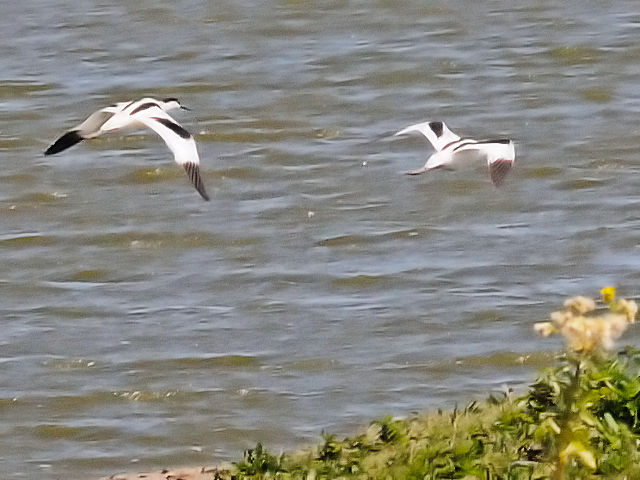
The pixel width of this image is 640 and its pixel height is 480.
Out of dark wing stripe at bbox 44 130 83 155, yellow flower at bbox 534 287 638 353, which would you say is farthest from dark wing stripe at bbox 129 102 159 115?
yellow flower at bbox 534 287 638 353

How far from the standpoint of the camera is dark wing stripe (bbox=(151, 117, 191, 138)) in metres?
6.76

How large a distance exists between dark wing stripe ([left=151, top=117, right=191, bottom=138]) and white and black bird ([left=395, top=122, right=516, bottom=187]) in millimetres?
947

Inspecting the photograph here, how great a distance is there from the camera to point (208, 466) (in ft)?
20.8

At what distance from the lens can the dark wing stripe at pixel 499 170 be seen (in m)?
6.80

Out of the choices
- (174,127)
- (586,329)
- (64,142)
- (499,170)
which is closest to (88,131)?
(64,142)

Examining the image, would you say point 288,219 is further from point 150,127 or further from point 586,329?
point 586,329

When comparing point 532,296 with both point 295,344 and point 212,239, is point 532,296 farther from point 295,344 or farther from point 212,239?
point 212,239

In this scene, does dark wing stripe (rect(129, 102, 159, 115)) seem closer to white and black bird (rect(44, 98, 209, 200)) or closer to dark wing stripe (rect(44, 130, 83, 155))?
white and black bird (rect(44, 98, 209, 200))

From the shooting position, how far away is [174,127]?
6.87 metres

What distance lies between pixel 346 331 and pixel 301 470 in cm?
262

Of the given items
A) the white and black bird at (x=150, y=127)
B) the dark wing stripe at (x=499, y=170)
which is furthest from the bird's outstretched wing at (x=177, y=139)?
the dark wing stripe at (x=499, y=170)

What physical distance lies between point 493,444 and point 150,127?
2.68 metres

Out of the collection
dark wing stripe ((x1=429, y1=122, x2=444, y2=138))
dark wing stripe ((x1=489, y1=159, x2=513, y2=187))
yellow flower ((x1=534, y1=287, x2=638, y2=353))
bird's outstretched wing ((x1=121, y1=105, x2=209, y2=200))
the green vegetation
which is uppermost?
yellow flower ((x1=534, y1=287, x2=638, y2=353))

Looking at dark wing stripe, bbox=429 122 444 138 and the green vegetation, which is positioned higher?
dark wing stripe, bbox=429 122 444 138
